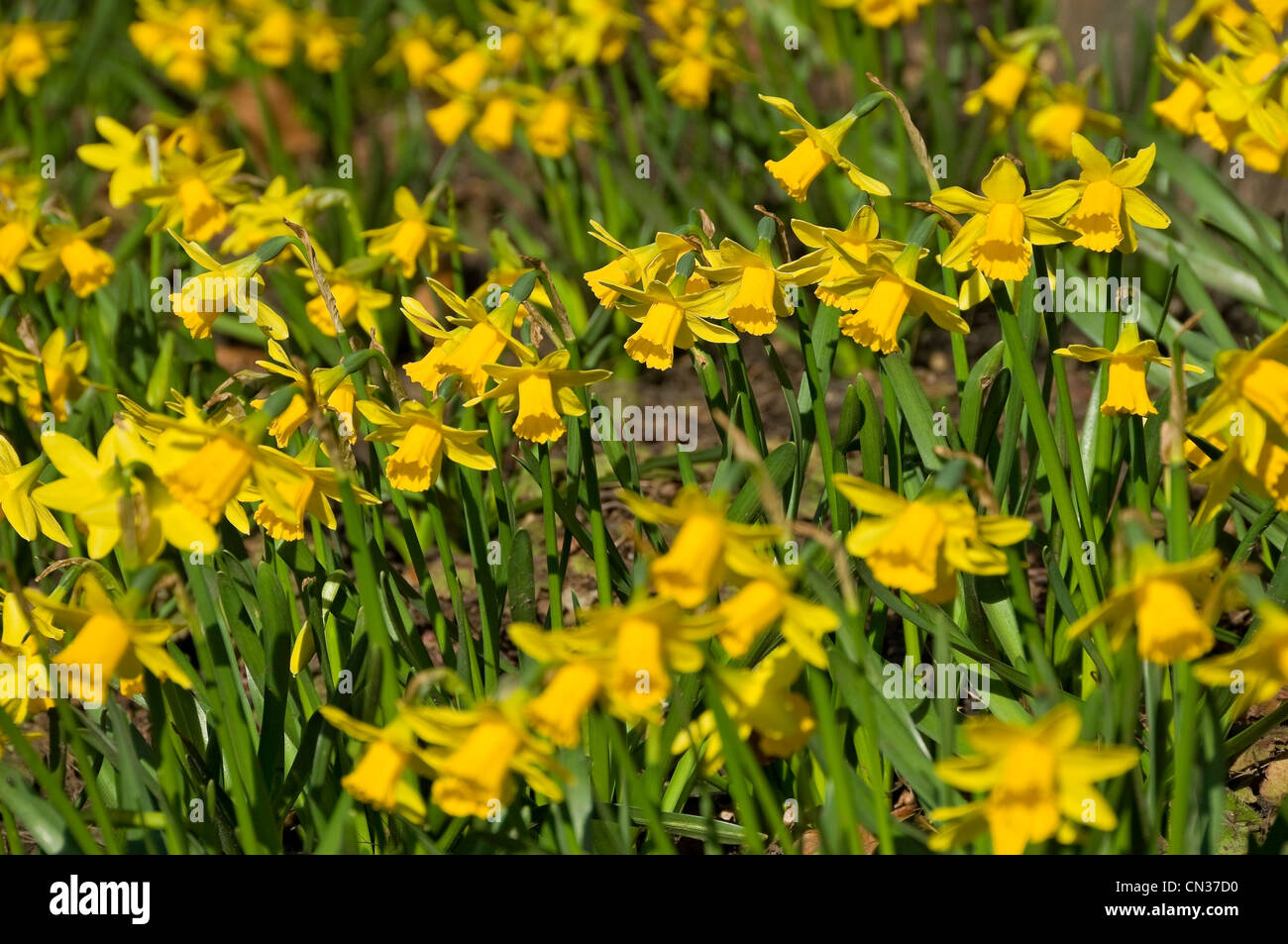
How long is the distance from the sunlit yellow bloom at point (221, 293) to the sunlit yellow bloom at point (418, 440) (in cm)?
28

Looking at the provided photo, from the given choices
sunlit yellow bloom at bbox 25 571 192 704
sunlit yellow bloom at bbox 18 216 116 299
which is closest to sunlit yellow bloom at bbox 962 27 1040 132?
sunlit yellow bloom at bbox 18 216 116 299

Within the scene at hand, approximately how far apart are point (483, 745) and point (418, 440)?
58cm

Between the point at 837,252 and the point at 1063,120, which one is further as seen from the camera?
the point at 1063,120

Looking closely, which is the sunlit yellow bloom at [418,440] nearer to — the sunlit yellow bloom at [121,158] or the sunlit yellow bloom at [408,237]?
the sunlit yellow bloom at [408,237]

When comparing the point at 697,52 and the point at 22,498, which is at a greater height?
the point at 697,52

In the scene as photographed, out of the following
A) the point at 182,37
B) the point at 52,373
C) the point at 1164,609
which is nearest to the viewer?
the point at 1164,609

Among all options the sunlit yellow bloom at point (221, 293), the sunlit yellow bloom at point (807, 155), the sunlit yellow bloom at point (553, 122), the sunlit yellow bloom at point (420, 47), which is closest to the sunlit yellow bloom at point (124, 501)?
the sunlit yellow bloom at point (221, 293)

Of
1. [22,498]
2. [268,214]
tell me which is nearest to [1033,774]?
[22,498]

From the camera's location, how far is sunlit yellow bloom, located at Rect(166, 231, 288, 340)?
6.82 feet

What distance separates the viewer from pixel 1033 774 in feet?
4.53

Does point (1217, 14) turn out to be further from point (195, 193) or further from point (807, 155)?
point (195, 193)

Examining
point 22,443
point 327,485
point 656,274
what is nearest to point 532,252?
point 22,443

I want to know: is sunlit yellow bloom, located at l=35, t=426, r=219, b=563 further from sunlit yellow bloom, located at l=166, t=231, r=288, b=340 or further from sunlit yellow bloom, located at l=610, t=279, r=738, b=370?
sunlit yellow bloom, located at l=610, t=279, r=738, b=370
